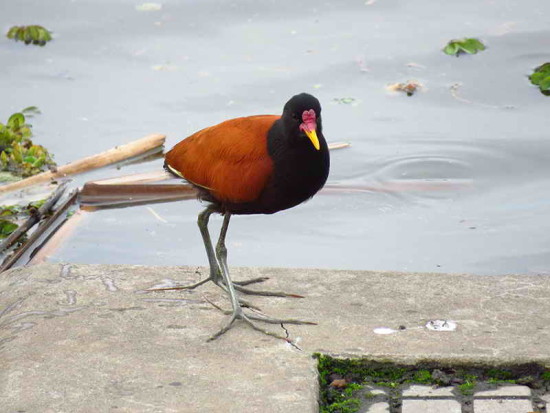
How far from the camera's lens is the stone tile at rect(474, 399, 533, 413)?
11.7ft

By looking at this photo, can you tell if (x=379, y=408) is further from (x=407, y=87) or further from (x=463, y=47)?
(x=463, y=47)

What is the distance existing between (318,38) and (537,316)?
15.9 feet

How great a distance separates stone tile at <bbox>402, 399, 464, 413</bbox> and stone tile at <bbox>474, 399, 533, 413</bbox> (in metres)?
0.07

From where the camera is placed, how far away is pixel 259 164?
4.20 m

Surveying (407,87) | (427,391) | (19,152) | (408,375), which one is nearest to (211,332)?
(408,375)

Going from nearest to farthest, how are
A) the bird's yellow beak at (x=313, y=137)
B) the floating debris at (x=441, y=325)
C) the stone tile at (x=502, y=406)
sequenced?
the stone tile at (x=502, y=406) → the bird's yellow beak at (x=313, y=137) → the floating debris at (x=441, y=325)

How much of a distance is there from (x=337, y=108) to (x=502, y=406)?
415 centimetres

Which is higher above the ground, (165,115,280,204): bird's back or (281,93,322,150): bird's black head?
Result: (281,93,322,150): bird's black head

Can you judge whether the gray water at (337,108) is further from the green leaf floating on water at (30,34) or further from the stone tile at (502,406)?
the stone tile at (502,406)

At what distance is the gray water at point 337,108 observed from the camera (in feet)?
19.1

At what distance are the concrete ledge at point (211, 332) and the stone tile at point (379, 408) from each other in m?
0.21

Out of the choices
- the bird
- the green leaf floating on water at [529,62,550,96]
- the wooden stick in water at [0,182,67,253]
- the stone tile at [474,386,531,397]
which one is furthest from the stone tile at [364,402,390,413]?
the green leaf floating on water at [529,62,550,96]

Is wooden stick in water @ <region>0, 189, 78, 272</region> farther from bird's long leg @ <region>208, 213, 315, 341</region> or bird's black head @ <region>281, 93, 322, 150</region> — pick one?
bird's black head @ <region>281, 93, 322, 150</region>

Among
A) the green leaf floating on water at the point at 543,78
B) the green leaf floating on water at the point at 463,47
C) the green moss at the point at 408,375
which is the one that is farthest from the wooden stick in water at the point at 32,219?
the green leaf floating on water at the point at 543,78
